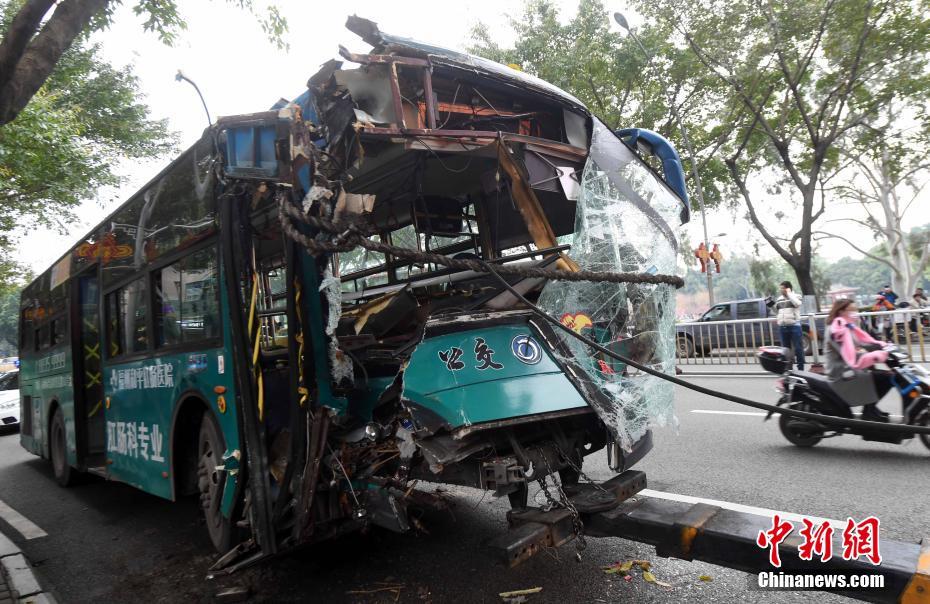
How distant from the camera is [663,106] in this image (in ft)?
56.6

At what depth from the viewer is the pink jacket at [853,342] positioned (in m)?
5.27

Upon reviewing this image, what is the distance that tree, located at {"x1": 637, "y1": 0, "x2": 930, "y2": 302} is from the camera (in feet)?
44.8

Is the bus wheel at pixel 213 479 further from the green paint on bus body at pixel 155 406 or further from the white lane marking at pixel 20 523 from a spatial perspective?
the white lane marking at pixel 20 523

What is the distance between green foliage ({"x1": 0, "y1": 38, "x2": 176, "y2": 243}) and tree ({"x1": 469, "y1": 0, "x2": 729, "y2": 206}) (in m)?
10.2

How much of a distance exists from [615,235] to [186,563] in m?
3.90

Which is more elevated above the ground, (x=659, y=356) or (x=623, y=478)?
(x=659, y=356)

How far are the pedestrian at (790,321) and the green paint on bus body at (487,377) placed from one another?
8766 mm

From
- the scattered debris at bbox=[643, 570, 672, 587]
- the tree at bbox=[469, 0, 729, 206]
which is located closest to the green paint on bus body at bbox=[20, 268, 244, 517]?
the scattered debris at bbox=[643, 570, 672, 587]

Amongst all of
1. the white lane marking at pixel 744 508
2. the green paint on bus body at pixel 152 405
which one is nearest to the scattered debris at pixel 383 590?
the green paint on bus body at pixel 152 405

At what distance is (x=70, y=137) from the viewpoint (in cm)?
1156

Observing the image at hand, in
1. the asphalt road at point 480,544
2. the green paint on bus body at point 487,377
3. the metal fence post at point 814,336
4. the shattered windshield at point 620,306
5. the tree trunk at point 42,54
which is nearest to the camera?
the green paint on bus body at point 487,377

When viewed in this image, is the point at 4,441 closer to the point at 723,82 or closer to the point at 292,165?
the point at 292,165

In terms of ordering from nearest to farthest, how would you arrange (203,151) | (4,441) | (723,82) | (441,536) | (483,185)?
(203,151)
(441,536)
(483,185)
(4,441)
(723,82)

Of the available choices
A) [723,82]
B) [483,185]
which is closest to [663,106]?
[723,82]
